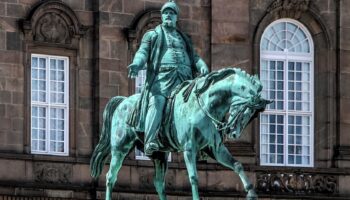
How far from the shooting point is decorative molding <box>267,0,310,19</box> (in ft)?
185

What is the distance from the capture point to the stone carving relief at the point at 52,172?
53.4m

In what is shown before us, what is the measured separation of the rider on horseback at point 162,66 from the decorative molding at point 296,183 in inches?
665

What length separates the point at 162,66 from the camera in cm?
3881

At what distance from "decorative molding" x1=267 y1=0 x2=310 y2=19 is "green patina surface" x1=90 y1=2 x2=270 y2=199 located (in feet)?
54.7

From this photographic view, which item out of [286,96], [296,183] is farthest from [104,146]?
[286,96]

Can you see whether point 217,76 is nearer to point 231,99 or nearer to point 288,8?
point 231,99

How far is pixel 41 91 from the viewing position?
177 feet

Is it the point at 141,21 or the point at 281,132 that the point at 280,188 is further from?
the point at 141,21

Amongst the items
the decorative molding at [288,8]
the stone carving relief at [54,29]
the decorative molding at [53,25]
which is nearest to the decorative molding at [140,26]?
the decorative molding at [53,25]

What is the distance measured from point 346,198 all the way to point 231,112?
18915mm

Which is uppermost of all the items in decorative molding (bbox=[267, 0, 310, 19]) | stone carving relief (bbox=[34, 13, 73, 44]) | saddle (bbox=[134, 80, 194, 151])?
decorative molding (bbox=[267, 0, 310, 19])

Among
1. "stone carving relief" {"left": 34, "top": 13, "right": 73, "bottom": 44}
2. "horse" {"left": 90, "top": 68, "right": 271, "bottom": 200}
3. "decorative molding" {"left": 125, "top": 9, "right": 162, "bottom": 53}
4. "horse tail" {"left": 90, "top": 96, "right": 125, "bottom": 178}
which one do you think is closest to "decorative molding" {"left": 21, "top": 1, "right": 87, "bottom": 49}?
"stone carving relief" {"left": 34, "top": 13, "right": 73, "bottom": 44}

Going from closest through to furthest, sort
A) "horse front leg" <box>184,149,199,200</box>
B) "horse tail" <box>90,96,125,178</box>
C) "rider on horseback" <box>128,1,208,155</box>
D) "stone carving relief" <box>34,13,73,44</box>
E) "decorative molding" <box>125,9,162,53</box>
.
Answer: "horse front leg" <box>184,149,199,200</box>
"rider on horseback" <box>128,1,208,155</box>
"horse tail" <box>90,96,125,178</box>
"stone carving relief" <box>34,13,73,44</box>
"decorative molding" <box>125,9,162,53</box>

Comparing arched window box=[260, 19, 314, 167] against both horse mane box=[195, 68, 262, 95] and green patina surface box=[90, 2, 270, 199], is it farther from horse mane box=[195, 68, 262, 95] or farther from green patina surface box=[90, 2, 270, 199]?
horse mane box=[195, 68, 262, 95]
